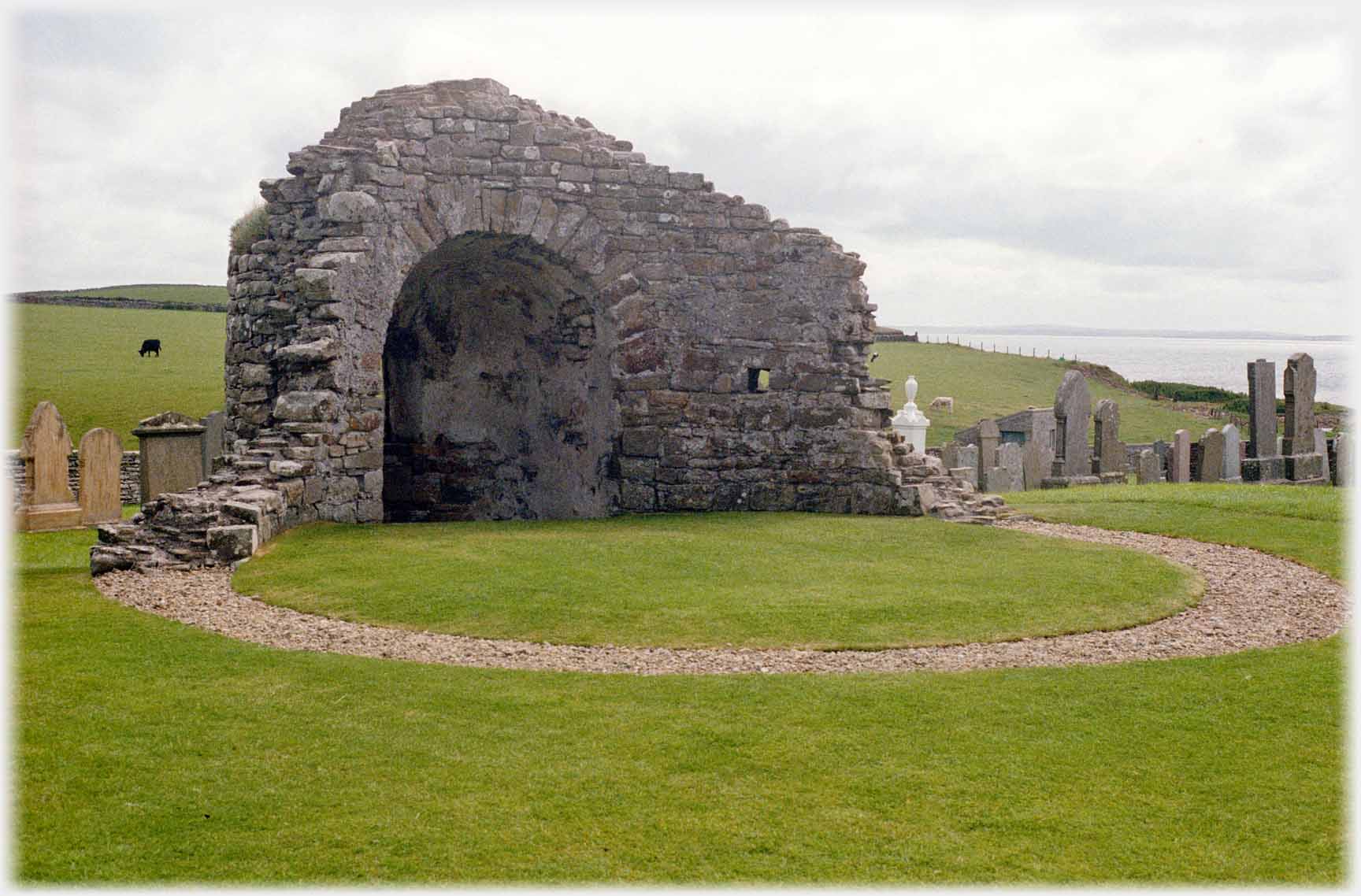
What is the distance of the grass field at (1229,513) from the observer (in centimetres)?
1280

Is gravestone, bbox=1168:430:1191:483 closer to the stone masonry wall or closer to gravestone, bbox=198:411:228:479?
gravestone, bbox=198:411:228:479

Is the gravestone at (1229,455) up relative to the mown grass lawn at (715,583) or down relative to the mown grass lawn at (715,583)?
up

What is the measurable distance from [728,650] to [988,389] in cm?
4053

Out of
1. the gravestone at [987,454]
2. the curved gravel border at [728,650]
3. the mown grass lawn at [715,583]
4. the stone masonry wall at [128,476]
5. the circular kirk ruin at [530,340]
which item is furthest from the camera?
the gravestone at [987,454]

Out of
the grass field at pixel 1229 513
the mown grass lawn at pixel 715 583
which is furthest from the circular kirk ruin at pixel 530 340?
the grass field at pixel 1229 513

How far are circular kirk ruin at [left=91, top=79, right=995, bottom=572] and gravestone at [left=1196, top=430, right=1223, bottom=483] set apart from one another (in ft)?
33.9

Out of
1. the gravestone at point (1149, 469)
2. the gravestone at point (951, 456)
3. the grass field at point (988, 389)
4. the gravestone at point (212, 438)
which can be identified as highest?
the grass field at point (988, 389)

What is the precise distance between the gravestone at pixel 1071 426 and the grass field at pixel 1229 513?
3174 millimetres

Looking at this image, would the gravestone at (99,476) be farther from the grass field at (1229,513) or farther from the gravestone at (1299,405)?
the gravestone at (1299,405)

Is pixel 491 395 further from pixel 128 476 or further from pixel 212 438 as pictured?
pixel 128 476

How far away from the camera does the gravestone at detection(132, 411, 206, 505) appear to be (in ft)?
52.9

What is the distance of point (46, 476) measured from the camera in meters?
15.5

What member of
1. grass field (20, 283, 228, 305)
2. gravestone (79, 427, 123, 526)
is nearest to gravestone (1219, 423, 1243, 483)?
gravestone (79, 427, 123, 526)

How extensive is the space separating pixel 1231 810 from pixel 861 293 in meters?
10.7
